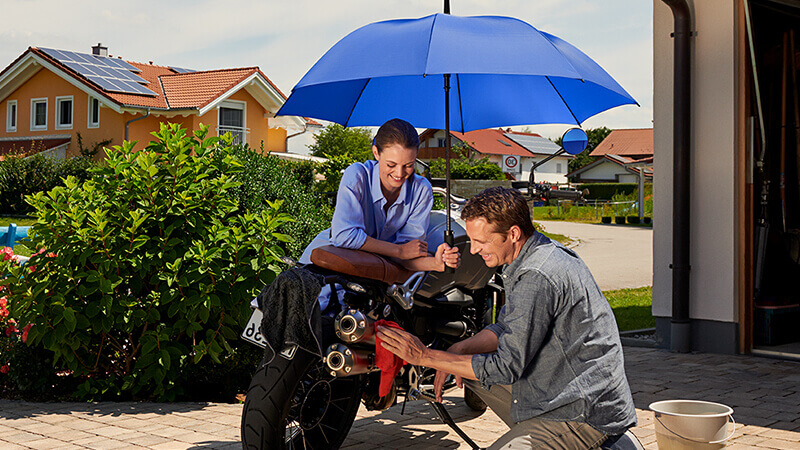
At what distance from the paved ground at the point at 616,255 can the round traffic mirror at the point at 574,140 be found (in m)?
8.79

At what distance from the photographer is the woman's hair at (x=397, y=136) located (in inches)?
167

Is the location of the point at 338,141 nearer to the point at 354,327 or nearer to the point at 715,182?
the point at 715,182

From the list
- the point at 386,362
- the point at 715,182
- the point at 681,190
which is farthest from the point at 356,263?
the point at 715,182

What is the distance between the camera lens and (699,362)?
7.33 metres

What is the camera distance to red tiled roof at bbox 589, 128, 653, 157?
291 ft

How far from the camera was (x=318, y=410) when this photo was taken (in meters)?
4.30

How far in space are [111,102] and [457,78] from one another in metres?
30.1

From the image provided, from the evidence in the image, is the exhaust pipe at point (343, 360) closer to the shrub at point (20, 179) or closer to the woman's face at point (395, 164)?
the woman's face at point (395, 164)

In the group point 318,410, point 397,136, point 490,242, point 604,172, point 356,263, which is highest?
point 604,172

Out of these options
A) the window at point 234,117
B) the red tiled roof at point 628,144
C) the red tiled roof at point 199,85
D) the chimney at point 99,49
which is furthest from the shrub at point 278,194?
the red tiled roof at point 628,144

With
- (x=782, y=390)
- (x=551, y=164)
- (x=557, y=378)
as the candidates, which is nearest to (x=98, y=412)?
(x=557, y=378)

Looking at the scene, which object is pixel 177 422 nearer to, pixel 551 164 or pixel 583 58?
pixel 583 58

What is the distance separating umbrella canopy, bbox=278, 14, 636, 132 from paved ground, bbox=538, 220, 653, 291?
28.0 feet

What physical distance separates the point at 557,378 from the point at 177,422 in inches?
114
